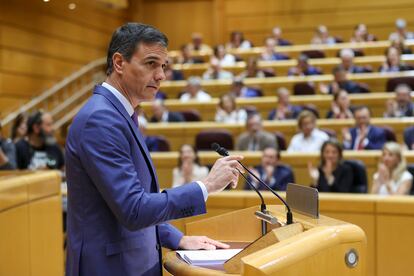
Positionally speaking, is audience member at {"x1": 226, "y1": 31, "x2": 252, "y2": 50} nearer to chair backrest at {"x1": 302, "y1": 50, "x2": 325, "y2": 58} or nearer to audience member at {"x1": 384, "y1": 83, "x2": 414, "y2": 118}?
chair backrest at {"x1": 302, "y1": 50, "x2": 325, "y2": 58}

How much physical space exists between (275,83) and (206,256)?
216 inches

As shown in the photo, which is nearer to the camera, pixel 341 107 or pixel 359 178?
pixel 359 178

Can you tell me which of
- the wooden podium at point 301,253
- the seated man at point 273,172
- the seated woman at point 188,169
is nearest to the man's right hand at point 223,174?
the wooden podium at point 301,253

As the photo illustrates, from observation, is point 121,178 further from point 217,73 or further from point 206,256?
point 217,73

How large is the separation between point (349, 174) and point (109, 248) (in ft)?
8.08

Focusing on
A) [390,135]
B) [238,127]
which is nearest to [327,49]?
[238,127]

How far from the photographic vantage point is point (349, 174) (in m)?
3.37

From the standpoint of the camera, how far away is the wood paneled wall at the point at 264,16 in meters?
8.70

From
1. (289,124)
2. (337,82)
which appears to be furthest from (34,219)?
(337,82)

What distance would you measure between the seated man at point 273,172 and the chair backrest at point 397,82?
8.83ft

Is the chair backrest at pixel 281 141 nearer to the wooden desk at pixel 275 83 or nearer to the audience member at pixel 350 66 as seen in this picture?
the wooden desk at pixel 275 83

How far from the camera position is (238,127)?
497cm

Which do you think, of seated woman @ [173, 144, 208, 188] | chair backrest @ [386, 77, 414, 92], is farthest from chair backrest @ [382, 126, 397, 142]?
chair backrest @ [386, 77, 414, 92]

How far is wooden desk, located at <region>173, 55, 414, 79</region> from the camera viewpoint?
275 inches
